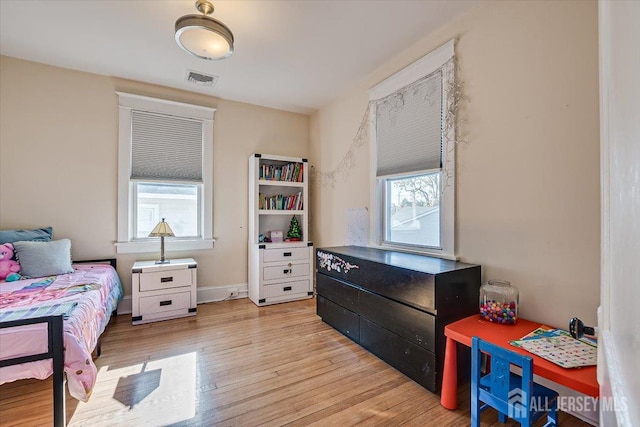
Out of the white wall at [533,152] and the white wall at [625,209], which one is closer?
the white wall at [625,209]

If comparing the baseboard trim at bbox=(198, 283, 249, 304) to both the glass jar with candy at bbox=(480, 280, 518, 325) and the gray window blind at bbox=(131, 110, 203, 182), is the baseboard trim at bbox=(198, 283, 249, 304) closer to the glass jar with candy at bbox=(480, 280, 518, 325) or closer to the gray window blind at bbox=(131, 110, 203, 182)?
the gray window blind at bbox=(131, 110, 203, 182)

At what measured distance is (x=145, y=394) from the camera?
1.85 metres

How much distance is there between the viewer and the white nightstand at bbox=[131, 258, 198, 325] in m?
2.99

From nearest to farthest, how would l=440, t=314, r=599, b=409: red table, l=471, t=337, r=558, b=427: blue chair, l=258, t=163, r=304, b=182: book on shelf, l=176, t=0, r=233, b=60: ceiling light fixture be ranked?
l=471, t=337, r=558, b=427: blue chair → l=440, t=314, r=599, b=409: red table → l=176, t=0, r=233, b=60: ceiling light fixture → l=258, t=163, r=304, b=182: book on shelf

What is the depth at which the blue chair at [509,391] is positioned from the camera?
1247 millimetres

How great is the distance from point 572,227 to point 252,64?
118 inches

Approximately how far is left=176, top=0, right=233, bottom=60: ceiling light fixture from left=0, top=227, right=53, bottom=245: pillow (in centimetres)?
233

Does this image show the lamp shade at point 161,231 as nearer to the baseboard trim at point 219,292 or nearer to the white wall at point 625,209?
the baseboard trim at point 219,292

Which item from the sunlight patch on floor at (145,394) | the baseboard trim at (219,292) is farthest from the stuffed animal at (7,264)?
the baseboard trim at (219,292)

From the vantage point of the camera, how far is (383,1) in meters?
2.10

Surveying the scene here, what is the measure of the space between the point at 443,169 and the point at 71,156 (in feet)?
12.3

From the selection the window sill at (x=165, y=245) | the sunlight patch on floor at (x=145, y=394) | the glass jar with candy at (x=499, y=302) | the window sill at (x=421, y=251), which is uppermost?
the window sill at (x=421, y=251)

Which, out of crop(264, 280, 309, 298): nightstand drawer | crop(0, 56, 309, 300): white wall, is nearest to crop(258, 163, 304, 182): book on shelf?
crop(0, 56, 309, 300): white wall

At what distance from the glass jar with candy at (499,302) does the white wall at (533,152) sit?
0.15 metres
